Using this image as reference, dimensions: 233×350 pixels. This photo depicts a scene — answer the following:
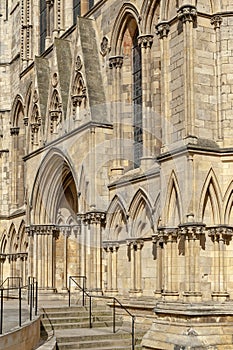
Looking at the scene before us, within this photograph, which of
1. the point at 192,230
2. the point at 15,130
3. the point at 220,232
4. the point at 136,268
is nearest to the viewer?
Result: the point at 192,230

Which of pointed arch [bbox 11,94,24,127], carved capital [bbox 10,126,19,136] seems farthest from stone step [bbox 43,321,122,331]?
carved capital [bbox 10,126,19,136]

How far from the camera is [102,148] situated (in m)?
21.2

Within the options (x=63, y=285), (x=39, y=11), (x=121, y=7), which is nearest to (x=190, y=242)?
(x=121, y=7)

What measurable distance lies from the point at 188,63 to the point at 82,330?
6.94m

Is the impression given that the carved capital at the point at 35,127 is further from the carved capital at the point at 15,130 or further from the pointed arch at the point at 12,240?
the pointed arch at the point at 12,240

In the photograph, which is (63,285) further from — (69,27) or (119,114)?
(69,27)

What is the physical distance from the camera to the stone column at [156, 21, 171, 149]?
17.3 meters

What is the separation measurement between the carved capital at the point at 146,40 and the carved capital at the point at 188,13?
295cm

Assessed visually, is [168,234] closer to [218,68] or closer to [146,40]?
[218,68]

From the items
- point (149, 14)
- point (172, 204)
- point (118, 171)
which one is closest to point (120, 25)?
point (149, 14)

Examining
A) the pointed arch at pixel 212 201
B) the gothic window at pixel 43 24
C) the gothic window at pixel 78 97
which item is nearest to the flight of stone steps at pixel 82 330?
the pointed arch at pixel 212 201

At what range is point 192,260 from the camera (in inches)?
623

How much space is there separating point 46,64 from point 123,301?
427 inches

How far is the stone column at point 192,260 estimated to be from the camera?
15789mm
